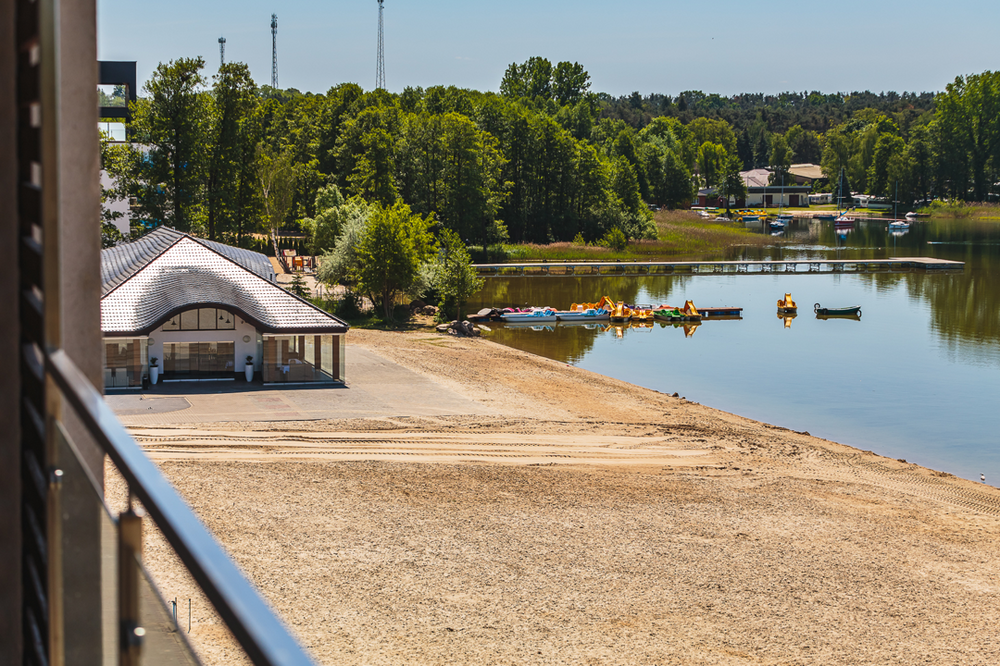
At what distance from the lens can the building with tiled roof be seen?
26438 mm

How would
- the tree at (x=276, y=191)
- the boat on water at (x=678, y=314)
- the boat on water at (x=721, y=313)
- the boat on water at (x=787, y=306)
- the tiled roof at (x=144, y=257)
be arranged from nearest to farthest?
the tiled roof at (x=144, y=257), the boat on water at (x=678, y=314), the boat on water at (x=721, y=313), the boat on water at (x=787, y=306), the tree at (x=276, y=191)

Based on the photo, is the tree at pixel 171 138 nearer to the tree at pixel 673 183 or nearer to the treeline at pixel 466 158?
the treeline at pixel 466 158

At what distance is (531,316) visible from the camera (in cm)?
4809

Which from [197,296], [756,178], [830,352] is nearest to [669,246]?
[830,352]

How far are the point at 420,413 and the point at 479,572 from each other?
11.4m

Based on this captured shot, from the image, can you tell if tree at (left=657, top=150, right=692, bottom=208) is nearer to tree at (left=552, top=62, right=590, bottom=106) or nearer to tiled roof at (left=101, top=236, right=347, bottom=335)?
tree at (left=552, top=62, right=590, bottom=106)

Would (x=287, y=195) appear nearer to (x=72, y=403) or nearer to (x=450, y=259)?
(x=450, y=259)

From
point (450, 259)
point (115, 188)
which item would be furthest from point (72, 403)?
point (115, 188)

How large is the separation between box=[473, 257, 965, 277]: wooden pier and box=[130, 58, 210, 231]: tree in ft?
72.7

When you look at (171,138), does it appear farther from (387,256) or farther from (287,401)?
(287,401)

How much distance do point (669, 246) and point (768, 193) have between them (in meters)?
71.2

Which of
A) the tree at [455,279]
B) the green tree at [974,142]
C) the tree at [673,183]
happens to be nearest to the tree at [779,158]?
the green tree at [974,142]

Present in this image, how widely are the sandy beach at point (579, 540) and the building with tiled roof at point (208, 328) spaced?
3534 mm

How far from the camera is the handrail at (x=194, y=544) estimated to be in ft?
2.54
